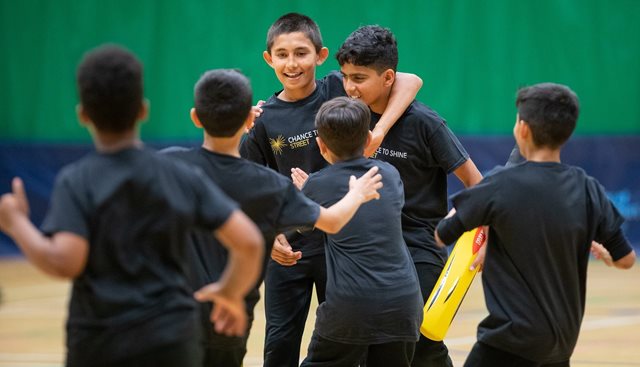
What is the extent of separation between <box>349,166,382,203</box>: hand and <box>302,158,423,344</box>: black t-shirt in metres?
0.21

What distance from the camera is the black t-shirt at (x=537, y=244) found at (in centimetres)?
382

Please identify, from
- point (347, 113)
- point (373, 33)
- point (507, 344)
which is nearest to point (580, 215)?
point (507, 344)

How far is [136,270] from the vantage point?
117 inches

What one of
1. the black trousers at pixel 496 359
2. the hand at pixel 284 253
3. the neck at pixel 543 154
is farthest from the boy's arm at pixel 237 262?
the hand at pixel 284 253

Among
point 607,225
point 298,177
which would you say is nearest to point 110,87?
point 298,177

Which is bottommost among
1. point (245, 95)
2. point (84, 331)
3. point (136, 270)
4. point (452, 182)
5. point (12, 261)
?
point (12, 261)

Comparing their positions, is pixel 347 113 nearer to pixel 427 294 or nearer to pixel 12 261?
pixel 427 294

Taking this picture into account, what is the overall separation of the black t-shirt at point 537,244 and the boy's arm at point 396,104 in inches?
44.2

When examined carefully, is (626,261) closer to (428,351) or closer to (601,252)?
(601,252)

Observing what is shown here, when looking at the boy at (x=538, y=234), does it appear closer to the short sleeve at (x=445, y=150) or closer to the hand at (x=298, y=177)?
the hand at (x=298, y=177)

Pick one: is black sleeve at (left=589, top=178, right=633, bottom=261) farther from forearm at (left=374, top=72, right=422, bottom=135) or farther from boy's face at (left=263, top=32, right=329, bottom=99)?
boy's face at (left=263, top=32, right=329, bottom=99)

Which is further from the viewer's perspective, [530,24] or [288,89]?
[530,24]

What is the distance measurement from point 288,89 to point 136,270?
2565mm

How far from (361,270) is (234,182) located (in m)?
0.76
